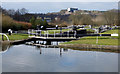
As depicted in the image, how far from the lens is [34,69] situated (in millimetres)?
9867

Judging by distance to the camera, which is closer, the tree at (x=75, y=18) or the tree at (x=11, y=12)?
the tree at (x=11, y=12)

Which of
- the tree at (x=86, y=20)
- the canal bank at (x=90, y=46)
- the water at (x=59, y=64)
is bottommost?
the water at (x=59, y=64)

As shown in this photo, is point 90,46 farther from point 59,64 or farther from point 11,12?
point 11,12

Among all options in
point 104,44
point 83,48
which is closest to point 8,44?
point 83,48

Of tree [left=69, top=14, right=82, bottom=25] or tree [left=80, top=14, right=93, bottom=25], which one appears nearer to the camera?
tree [left=80, top=14, right=93, bottom=25]

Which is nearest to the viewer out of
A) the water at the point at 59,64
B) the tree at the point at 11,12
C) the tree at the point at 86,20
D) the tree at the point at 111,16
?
the water at the point at 59,64

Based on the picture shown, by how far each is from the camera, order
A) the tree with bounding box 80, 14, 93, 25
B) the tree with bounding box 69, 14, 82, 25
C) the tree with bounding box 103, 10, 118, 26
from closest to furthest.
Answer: the tree with bounding box 103, 10, 118, 26, the tree with bounding box 80, 14, 93, 25, the tree with bounding box 69, 14, 82, 25

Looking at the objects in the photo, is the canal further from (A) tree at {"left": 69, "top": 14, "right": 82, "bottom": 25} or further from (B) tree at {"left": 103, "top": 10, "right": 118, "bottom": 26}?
(A) tree at {"left": 69, "top": 14, "right": 82, "bottom": 25}

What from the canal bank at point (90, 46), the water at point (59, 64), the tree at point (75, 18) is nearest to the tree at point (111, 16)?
the tree at point (75, 18)

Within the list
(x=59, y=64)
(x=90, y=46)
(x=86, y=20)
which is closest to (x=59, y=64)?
(x=59, y=64)

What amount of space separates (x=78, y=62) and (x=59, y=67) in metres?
1.49

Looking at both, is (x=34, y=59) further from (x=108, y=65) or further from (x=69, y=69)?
(x=108, y=65)

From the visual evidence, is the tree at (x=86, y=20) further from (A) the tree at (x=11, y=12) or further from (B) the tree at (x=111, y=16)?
(A) the tree at (x=11, y=12)

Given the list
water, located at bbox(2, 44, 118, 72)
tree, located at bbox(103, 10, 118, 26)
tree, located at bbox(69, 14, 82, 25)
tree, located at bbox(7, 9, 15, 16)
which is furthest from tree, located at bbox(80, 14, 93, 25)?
water, located at bbox(2, 44, 118, 72)
